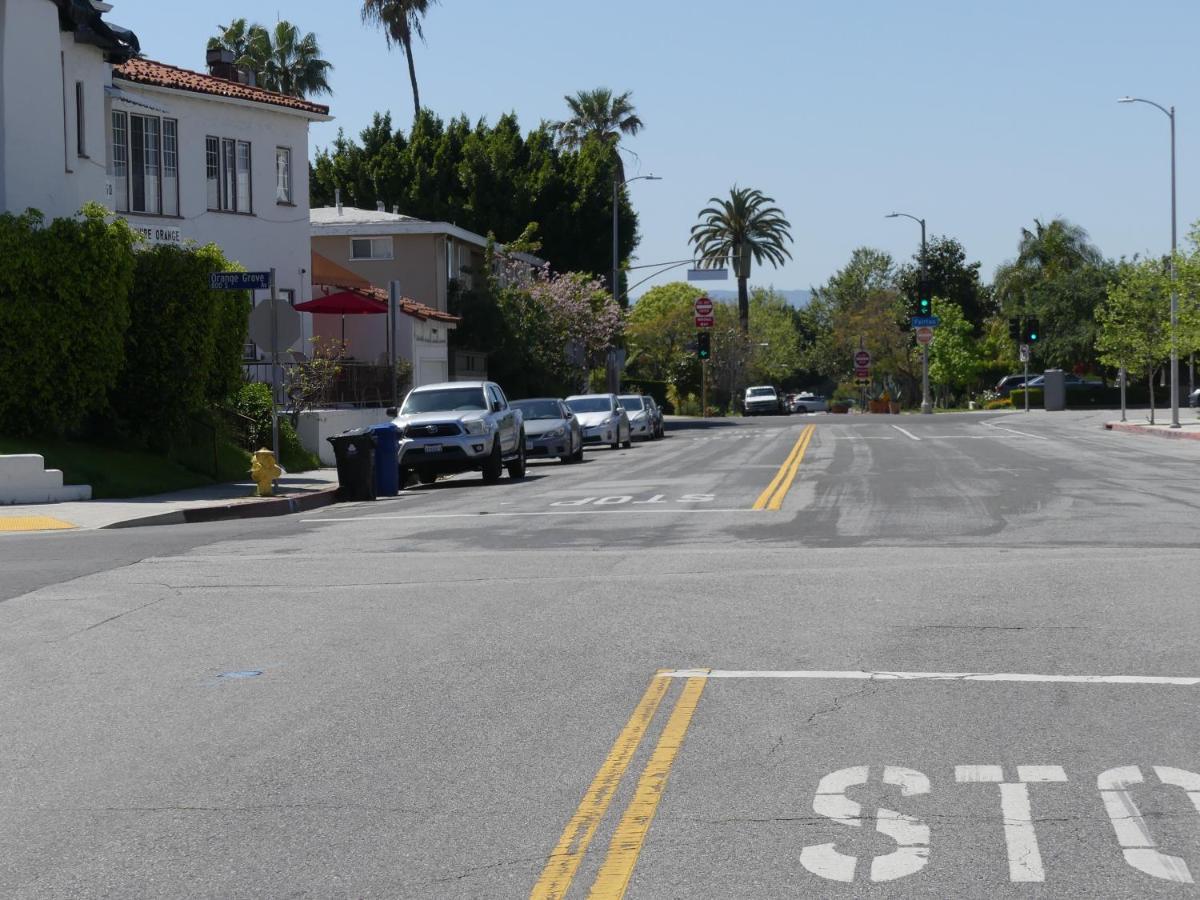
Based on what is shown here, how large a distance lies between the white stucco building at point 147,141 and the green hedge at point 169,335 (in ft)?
2.34

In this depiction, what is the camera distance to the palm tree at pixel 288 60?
7725 cm

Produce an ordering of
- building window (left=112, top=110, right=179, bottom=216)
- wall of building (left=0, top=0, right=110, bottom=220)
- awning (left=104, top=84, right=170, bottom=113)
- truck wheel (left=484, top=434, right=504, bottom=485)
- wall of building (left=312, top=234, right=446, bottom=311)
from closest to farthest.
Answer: wall of building (left=0, top=0, right=110, bottom=220) < truck wheel (left=484, top=434, right=504, bottom=485) < awning (left=104, top=84, right=170, bottom=113) < building window (left=112, top=110, right=179, bottom=216) < wall of building (left=312, top=234, right=446, bottom=311)

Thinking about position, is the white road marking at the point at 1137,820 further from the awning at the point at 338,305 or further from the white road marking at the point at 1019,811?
the awning at the point at 338,305

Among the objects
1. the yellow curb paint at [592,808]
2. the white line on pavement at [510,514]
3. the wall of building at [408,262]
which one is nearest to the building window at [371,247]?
the wall of building at [408,262]

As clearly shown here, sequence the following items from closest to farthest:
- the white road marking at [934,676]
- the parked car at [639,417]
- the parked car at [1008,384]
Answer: the white road marking at [934,676] → the parked car at [639,417] → the parked car at [1008,384]

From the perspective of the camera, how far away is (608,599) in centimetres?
1209

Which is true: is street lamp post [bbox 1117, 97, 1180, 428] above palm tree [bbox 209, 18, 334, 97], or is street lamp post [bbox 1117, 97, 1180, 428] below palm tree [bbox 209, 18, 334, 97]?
below

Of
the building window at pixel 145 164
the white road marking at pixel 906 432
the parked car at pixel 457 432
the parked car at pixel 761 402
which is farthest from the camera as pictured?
the parked car at pixel 761 402

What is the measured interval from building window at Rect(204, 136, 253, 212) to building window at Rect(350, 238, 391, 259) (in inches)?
587

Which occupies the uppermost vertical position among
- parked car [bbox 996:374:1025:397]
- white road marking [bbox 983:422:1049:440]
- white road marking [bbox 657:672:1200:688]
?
parked car [bbox 996:374:1025:397]

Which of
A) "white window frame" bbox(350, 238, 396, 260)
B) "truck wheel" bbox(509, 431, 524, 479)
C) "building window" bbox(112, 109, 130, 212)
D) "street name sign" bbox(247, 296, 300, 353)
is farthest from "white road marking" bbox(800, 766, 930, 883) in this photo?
"white window frame" bbox(350, 238, 396, 260)

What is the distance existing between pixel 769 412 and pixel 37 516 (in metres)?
71.0

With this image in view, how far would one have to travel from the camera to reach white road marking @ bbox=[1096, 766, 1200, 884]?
5.43 m

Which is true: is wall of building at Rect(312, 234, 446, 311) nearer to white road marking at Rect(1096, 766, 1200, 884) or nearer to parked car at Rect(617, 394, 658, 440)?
parked car at Rect(617, 394, 658, 440)
